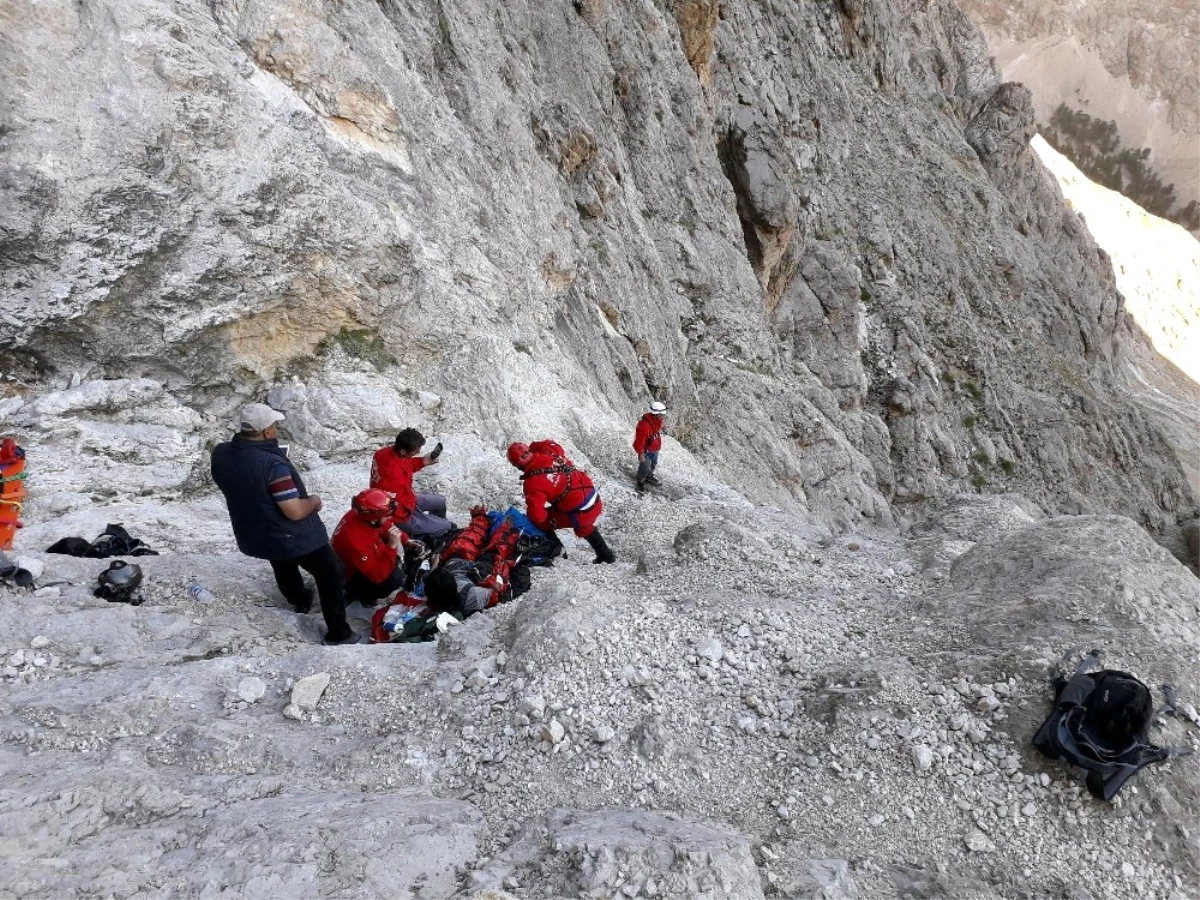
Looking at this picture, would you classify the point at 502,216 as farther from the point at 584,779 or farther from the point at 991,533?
the point at 584,779

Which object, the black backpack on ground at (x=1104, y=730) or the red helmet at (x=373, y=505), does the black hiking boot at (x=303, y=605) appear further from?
the black backpack on ground at (x=1104, y=730)

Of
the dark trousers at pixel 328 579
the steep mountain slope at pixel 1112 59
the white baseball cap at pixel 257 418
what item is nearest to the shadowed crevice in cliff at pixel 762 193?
the dark trousers at pixel 328 579

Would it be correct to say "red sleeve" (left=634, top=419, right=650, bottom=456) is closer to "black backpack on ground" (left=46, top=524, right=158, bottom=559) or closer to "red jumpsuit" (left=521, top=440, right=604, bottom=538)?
"red jumpsuit" (left=521, top=440, right=604, bottom=538)

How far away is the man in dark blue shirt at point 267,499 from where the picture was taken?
519 centimetres

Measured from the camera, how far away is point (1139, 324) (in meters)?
68.8

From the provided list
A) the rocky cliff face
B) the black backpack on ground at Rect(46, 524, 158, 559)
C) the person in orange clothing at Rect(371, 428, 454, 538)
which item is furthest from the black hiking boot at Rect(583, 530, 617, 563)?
the black backpack on ground at Rect(46, 524, 158, 559)

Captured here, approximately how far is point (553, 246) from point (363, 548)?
10966 millimetres

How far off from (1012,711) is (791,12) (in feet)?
139

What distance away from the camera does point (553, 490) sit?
7.21 meters

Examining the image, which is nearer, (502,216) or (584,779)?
(584,779)

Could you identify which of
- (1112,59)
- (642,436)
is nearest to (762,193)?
(642,436)

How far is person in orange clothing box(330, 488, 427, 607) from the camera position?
19.8ft

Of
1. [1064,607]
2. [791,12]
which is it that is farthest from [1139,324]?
[1064,607]

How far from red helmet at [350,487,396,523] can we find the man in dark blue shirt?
45 centimetres
